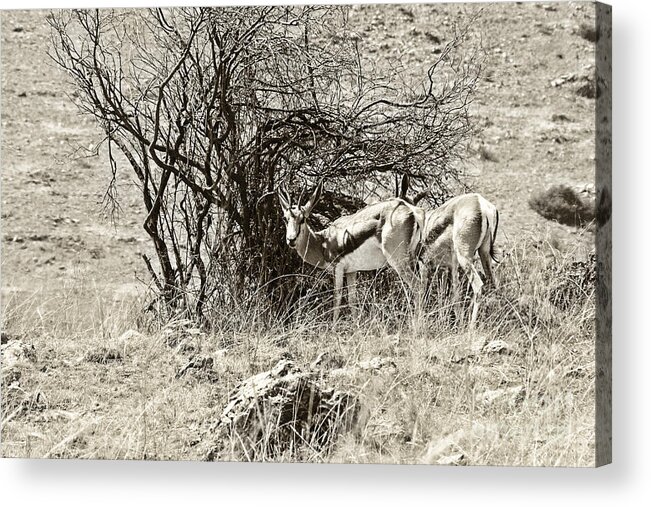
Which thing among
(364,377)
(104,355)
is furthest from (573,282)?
(104,355)

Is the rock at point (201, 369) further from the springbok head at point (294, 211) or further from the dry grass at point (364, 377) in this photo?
the springbok head at point (294, 211)

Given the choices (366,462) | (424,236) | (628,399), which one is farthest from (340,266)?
(628,399)

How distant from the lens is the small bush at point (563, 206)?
805 centimetres

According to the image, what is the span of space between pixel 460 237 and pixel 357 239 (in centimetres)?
59

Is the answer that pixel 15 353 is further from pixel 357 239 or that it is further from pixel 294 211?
pixel 357 239

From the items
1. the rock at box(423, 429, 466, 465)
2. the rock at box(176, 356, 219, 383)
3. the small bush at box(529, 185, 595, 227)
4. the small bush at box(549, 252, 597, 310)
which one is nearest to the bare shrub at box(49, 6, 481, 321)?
the rock at box(176, 356, 219, 383)

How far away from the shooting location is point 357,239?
338 inches

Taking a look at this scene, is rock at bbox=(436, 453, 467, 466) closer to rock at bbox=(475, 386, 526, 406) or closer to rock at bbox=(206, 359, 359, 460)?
rock at bbox=(475, 386, 526, 406)

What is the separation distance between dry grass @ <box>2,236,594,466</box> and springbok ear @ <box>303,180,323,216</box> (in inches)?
23.7

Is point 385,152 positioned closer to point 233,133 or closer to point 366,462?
point 233,133

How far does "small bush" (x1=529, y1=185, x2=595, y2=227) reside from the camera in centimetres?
805

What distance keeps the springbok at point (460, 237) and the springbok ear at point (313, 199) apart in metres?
0.46

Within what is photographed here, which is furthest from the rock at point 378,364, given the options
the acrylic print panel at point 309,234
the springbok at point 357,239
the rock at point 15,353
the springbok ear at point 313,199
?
the rock at point 15,353

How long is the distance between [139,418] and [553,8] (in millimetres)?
3190
